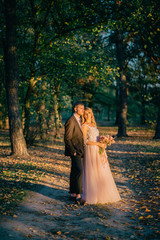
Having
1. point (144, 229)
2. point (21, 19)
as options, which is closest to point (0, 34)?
point (21, 19)

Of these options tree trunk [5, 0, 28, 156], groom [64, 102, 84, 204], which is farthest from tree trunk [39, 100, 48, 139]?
groom [64, 102, 84, 204]

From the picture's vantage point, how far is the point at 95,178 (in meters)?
6.38

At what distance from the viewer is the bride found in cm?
629

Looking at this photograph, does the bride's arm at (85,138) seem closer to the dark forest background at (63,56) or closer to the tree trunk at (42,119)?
the dark forest background at (63,56)

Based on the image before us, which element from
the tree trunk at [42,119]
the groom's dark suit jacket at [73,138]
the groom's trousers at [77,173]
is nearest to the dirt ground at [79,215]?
the groom's trousers at [77,173]

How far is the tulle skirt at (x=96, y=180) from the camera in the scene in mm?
6277

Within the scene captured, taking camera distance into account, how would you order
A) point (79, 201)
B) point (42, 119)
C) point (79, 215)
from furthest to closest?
point (42, 119)
point (79, 201)
point (79, 215)

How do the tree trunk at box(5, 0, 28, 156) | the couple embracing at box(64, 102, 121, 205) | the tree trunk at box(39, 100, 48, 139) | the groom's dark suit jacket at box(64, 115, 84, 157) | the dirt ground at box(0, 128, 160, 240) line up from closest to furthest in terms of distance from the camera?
the dirt ground at box(0, 128, 160, 240) < the groom's dark suit jacket at box(64, 115, 84, 157) < the couple embracing at box(64, 102, 121, 205) < the tree trunk at box(5, 0, 28, 156) < the tree trunk at box(39, 100, 48, 139)

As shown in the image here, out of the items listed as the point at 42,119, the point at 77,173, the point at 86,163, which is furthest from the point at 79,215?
the point at 42,119

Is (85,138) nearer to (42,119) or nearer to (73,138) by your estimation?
(73,138)

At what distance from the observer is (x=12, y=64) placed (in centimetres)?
1161

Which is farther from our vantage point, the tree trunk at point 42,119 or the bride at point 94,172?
the tree trunk at point 42,119

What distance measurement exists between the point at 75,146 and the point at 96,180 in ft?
3.43

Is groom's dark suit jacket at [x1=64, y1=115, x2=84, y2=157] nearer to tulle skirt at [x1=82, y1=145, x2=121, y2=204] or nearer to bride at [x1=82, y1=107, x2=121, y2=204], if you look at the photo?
bride at [x1=82, y1=107, x2=121, y2=204]
